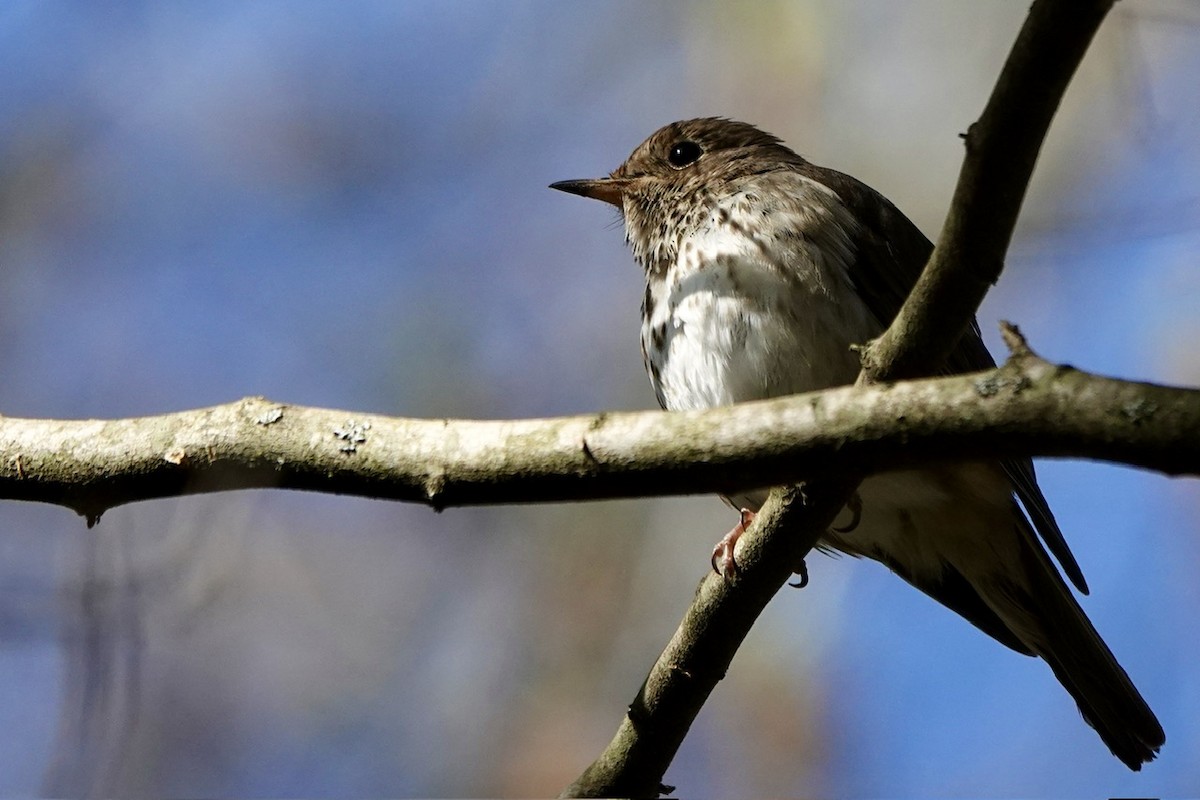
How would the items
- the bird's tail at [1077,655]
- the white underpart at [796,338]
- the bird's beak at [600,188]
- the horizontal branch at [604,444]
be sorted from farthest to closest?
the bird's beak at [600,188], the bird's tail at [1077,655], the white underpart at [796,338], the horizontal branch at [604,444]

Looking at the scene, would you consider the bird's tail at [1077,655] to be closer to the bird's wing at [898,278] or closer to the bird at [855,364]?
the bird at [855,364]

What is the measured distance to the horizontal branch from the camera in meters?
2.39

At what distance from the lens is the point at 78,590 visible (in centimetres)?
418

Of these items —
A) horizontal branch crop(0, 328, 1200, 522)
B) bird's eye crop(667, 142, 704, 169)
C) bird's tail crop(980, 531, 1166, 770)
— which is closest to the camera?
horizontal branch crop(0, 328, 1200, 522)

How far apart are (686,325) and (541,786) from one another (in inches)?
151

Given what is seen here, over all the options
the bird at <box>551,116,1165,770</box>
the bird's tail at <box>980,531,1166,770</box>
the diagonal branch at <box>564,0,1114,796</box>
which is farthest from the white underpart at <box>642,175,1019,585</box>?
the diagonal branch at <box>564,0,1114,796</box>

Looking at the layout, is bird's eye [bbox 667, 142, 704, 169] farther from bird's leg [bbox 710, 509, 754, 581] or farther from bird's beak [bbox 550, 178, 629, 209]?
bird's leg [bbox 710, 509, 754, 581]

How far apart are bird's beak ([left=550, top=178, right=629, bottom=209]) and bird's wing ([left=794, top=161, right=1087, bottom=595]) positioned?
884mm

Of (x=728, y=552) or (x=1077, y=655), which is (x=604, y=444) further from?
(x=1077, y=655)

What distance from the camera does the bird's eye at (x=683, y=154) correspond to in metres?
5.68

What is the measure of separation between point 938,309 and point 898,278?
1.86 meters

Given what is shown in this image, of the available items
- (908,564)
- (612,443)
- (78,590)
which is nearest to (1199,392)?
(612,443)

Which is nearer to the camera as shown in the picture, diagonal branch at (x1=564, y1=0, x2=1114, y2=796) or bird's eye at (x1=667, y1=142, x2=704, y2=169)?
diagonal branch at (x1=564, y1=0, x2=1114, y2=796)

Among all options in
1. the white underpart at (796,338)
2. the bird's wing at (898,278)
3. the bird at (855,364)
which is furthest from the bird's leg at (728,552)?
the bird's wing at (898,278)
